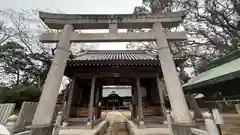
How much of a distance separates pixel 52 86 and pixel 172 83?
3620 mm

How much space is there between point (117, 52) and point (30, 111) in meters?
8.84

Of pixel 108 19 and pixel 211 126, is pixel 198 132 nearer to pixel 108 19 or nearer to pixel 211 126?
pixel 211 126

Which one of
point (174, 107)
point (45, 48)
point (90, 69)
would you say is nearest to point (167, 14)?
point (174, 107)

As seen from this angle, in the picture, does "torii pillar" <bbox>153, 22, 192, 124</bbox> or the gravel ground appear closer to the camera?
the gravel ground

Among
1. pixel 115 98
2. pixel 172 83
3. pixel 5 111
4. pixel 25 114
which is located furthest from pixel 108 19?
pixel 115 98

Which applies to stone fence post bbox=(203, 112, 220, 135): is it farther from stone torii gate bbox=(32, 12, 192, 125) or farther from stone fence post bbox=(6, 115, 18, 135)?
stone fence post bbox=(6, 115, 18, 135)

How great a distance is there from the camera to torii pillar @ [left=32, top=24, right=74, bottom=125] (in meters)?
4.30

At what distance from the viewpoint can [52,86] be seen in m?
4.59

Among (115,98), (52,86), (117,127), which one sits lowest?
(117,127)

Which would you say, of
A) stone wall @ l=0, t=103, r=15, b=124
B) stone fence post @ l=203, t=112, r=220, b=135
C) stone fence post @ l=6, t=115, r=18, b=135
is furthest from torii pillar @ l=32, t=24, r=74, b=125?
stone fence post @ l=203, t=112, r=220, b=135

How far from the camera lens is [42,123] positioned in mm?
4211

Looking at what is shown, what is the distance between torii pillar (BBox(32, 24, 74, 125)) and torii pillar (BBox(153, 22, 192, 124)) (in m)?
3.18

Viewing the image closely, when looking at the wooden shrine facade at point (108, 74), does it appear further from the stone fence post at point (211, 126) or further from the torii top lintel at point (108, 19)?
the stone fence post at point (211, 126)

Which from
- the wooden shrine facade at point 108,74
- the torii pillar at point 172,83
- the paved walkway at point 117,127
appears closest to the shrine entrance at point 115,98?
the paved walkway at point 117,127
